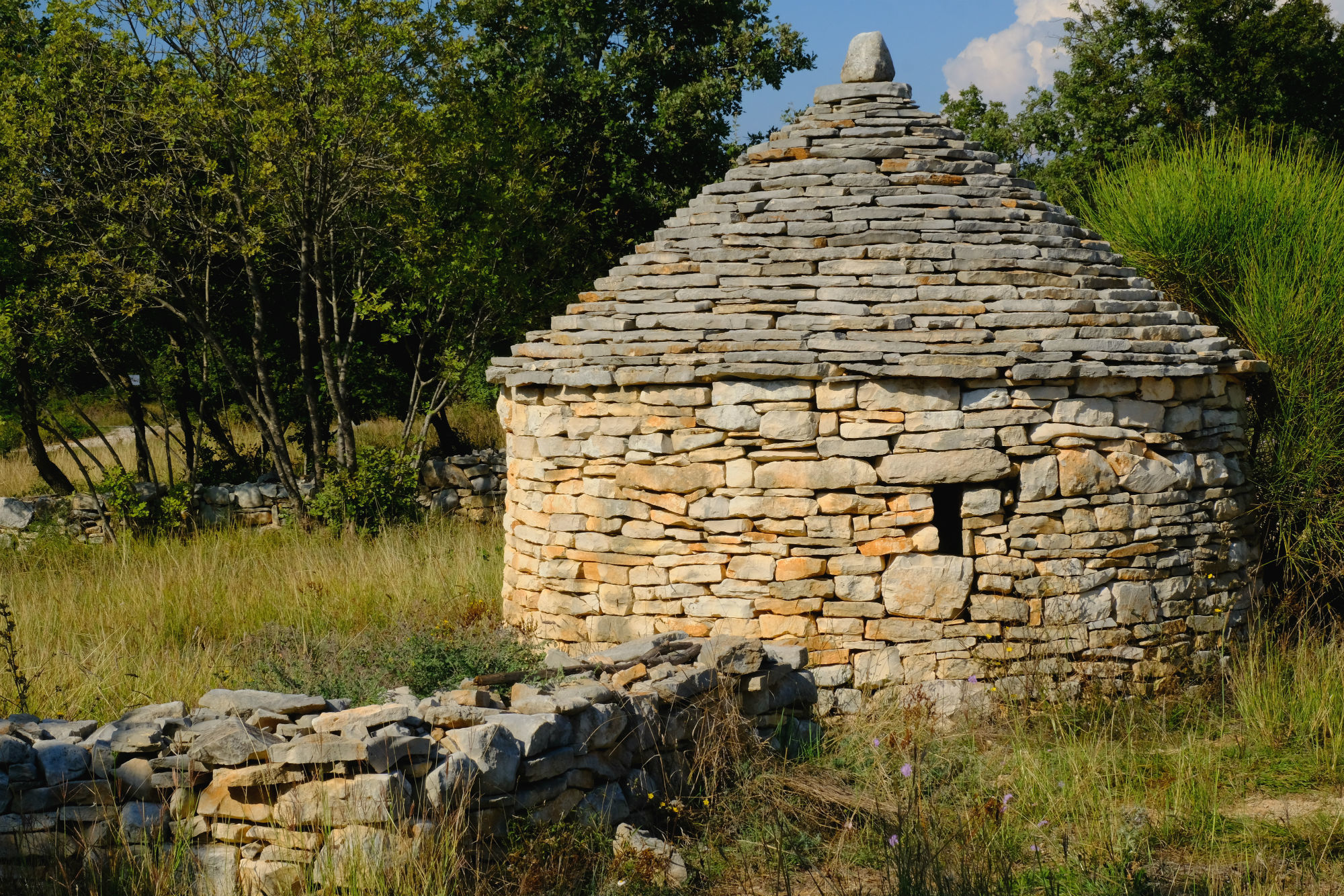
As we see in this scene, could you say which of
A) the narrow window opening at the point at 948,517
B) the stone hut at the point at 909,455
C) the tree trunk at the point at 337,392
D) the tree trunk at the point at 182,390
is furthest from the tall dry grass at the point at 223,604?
the narrow window opening at the point at 948,517

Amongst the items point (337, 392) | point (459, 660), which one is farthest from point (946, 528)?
point (337, 392)

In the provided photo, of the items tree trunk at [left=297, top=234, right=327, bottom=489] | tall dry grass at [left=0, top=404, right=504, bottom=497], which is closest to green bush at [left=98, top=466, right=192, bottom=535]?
tree trunk at [left=297, top=234, right=327, bottom=489]

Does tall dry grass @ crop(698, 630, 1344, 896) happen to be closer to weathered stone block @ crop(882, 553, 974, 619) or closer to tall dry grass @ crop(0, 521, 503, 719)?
weathered stone block @ crop(882, 553, 974, 619)

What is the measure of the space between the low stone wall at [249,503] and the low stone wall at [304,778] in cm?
694

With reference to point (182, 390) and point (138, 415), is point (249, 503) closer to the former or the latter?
point (138, 415)

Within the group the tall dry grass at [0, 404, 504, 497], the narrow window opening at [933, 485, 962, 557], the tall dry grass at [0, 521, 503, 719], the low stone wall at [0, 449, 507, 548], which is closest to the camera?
the tall dry grass at [0, 521, 503, 719]

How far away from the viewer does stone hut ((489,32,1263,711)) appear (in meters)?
5.28

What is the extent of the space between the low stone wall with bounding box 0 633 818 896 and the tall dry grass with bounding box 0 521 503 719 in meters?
1.15

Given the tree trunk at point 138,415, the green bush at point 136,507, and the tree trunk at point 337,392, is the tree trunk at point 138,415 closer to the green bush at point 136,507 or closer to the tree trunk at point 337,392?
the green bush at point 136,507

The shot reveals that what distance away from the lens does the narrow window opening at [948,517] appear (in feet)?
18.0

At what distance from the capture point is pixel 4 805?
3201 millimetres

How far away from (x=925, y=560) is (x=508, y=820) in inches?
105

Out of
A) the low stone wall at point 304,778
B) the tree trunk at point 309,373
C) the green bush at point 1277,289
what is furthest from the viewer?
the tree trunk at point 309,373

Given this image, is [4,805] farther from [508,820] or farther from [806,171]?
[806,171]
